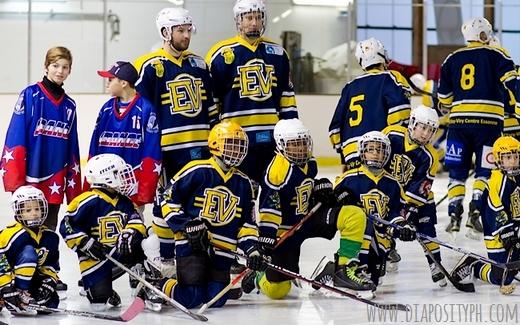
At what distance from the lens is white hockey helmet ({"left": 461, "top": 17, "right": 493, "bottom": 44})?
729 centimetres

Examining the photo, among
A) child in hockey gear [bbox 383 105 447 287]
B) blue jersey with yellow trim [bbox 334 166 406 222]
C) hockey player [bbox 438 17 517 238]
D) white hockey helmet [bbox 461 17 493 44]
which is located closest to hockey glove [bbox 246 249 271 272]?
blue jersey with yellow trim [bbox 334 166 406 222]

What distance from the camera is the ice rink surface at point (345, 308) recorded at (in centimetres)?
459

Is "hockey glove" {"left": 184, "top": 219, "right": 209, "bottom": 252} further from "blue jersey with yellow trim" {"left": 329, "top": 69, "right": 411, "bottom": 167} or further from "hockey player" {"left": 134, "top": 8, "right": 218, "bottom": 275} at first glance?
"blue jersey with yellow trim" {"left": 329, "top": 69, "right": 411, "bottom": 167}

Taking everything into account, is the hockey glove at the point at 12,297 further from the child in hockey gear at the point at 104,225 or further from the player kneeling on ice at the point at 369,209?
the player kneeling on ice at the point at 369,209

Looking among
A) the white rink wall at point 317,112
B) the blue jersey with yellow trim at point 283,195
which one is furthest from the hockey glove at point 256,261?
the white rink wall at point 317,112

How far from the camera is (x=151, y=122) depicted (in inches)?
207

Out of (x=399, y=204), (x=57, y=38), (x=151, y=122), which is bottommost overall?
(x=399, y=204)

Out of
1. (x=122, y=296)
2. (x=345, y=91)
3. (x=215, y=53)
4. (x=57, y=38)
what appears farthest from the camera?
(x=57, y=38)

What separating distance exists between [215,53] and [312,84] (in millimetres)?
7547

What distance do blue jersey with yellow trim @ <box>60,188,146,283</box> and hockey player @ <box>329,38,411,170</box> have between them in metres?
1.68

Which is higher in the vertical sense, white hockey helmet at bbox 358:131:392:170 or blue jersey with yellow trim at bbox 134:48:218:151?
blue jersey with yellow trim at bbox 134:48:218:151

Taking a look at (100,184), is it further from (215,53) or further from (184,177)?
(215,53)

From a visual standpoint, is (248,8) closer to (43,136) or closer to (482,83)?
(43,136)

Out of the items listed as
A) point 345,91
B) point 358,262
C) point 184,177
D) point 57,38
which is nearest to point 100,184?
point 184,177
